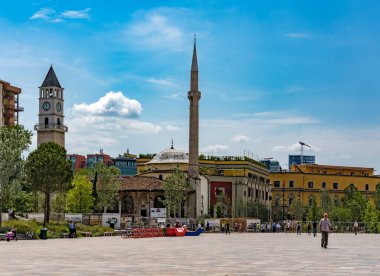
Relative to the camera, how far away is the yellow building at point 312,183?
12912 centimetres

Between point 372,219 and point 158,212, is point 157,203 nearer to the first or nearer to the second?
point 158,212

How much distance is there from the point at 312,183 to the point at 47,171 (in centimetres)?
8170

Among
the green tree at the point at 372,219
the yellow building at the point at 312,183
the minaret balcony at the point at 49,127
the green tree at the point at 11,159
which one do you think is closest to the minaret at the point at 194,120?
the green tree at the point at 372,219

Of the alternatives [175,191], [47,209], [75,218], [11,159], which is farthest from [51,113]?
[11,159]

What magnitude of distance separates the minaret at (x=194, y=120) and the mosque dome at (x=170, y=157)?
13553 millimetres

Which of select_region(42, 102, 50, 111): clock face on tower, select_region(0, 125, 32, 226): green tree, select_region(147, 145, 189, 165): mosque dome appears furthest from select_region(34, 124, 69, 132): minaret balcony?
select_region(0, 125, 32, 226): green tree

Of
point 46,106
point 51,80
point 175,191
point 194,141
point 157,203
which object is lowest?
point 157,203

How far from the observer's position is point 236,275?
1728cm

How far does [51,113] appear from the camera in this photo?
114 metres

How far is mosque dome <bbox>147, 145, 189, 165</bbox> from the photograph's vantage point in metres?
108

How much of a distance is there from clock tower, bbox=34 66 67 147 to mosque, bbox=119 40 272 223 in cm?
1508

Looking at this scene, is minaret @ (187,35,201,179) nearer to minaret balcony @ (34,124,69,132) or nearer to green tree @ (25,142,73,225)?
minaret balcony @ (34,124,69,132)

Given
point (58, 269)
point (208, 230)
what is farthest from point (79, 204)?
point (58, 269)

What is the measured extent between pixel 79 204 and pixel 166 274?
62.9 meters
